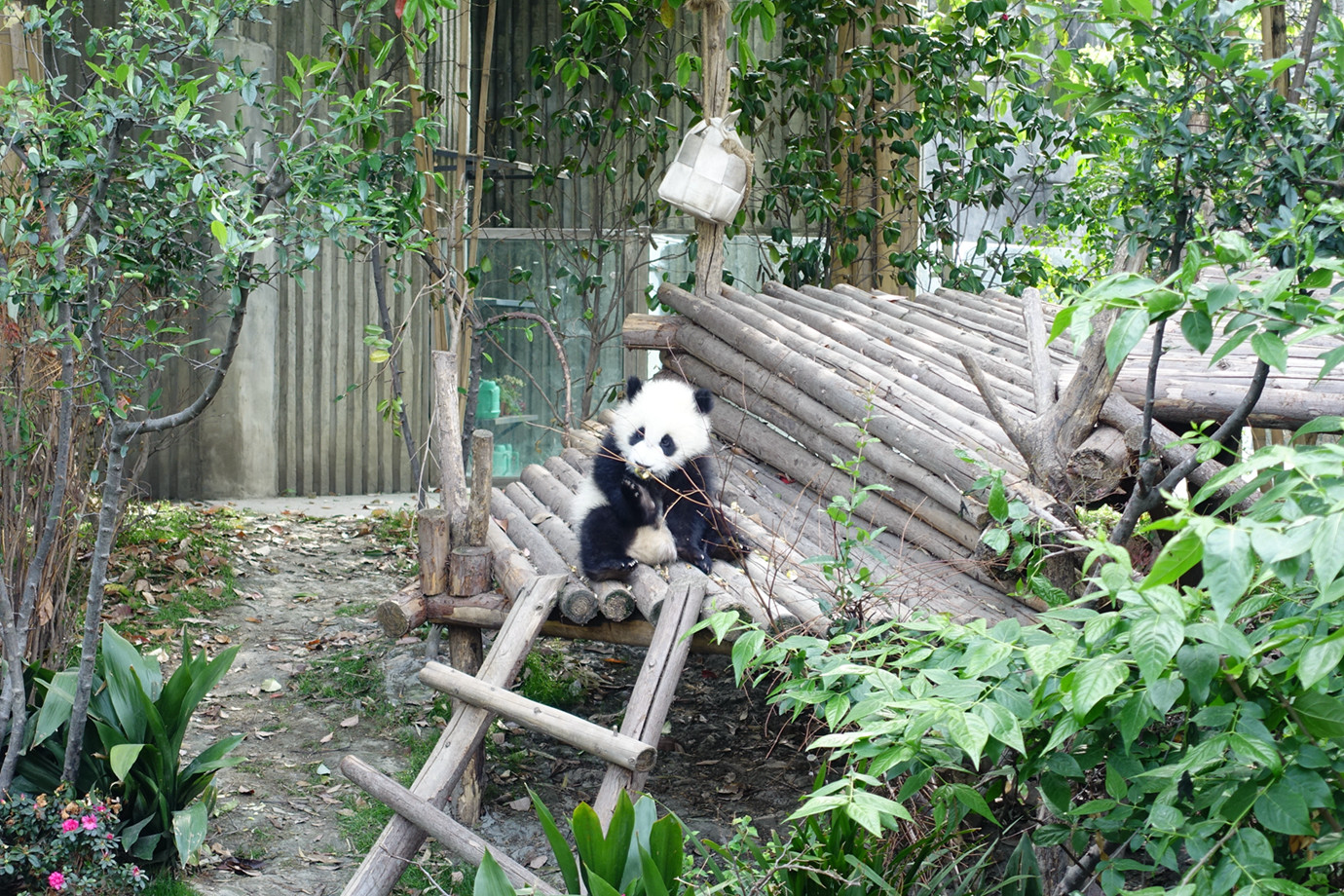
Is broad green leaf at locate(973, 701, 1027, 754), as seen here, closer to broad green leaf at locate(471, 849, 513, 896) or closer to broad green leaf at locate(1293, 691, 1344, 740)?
broad green leaf at locate(1293, 691, 1344, 740)

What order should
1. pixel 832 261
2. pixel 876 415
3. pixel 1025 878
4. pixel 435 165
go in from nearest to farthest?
pixel 1025 878, pixel 876 415, pixel 435 165, pixel 832 261

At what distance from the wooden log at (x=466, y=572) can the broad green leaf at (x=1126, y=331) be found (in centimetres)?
305

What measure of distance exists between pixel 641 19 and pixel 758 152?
215 cm

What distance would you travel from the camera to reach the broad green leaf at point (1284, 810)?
1.68 metres

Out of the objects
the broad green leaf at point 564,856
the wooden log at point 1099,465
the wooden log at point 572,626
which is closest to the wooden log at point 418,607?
the wooden log at point 572,626

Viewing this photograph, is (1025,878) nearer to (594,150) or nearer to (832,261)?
(832,261)

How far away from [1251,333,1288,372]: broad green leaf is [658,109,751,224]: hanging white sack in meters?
4.62

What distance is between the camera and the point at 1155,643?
1.69 metres

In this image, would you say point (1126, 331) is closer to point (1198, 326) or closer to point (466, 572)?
point (1198, 326)

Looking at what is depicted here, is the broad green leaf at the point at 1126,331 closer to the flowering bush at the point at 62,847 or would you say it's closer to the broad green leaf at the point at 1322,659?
the broad green leaf at the point at 1322,659

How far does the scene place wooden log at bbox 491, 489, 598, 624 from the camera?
387cm

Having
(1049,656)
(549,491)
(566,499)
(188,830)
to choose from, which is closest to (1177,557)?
(1049,656)

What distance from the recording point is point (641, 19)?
301 inches

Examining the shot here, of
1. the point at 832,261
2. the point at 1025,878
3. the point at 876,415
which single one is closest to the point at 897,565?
the point at 876,415
